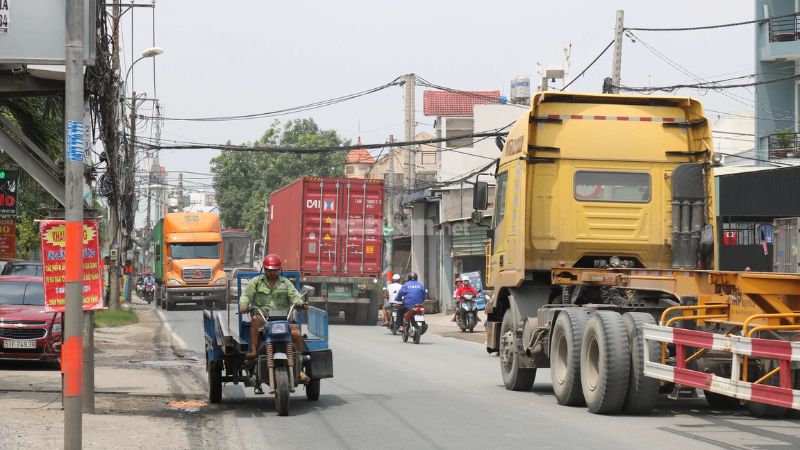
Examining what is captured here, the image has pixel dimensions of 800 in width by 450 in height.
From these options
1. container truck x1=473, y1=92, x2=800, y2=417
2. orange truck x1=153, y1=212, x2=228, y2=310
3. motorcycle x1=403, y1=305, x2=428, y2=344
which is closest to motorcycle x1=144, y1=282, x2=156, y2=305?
orange truck x1=153, y1=212, x2=228, y2=310

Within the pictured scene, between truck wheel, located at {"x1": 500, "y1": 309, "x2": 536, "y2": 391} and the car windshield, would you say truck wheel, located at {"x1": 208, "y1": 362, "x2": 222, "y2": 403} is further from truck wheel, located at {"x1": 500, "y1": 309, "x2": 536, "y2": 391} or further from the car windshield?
the car windshield

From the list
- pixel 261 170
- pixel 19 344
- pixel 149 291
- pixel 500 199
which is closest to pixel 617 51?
pixel 500 199

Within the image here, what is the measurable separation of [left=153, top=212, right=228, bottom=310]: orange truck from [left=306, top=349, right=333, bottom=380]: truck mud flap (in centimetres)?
3364

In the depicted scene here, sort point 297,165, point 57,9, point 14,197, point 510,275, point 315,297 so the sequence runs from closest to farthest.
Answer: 1. point 57,9
2. point 510,275
3. point 14,197
4. point 315,297
5. point 297,165

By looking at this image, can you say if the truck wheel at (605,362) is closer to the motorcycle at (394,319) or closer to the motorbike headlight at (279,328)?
the motorbike headlight at (279,328)

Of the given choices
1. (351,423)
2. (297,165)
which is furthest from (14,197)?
(297,165)

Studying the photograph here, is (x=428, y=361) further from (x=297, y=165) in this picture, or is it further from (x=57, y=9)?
(x=297, y=165)

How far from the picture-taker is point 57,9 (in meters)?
11.1

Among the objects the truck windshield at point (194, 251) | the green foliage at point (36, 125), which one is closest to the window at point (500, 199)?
the green foliage at point (36, 125)

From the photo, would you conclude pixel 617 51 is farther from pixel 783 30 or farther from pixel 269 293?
pixel 269 293

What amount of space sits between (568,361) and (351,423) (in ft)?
8.98

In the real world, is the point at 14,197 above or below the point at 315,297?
above

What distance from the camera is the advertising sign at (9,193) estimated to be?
24047 mm

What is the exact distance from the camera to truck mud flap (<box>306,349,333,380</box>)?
1330cm
